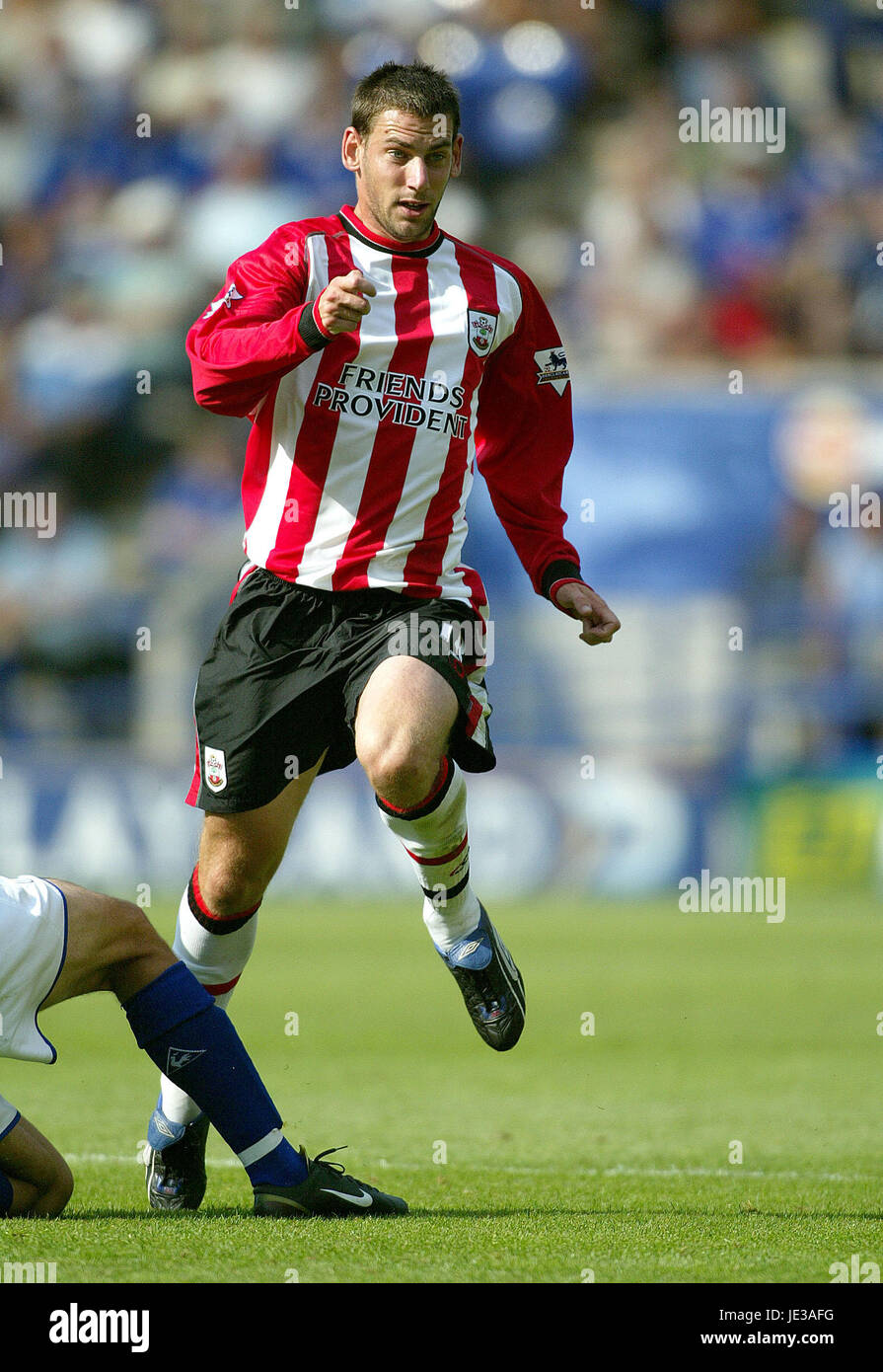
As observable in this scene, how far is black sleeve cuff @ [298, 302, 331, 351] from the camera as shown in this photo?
3947 millimetres

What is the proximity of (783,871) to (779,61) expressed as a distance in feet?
29.1

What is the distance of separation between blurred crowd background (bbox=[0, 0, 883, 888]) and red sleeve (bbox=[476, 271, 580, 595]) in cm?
801

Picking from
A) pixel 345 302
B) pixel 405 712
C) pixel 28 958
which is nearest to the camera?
pixel 28 958

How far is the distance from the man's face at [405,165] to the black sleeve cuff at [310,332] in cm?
57

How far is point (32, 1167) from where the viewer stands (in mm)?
3844

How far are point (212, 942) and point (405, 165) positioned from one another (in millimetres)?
2057

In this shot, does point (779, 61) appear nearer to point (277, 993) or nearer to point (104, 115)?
point (104, 115)

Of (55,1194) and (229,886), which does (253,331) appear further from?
(55,1194)

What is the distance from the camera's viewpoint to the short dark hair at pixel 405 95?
4.34 meters

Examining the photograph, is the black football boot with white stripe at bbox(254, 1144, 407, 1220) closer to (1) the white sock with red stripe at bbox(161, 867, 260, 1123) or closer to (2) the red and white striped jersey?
(1) the white sock with red stripe at bbox(161, 867, 260, 1123)

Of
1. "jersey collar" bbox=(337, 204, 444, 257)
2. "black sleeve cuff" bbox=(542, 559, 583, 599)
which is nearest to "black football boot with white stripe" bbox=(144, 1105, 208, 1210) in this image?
"black sleeve cuff" bbox=(542, 559, 583, 599)

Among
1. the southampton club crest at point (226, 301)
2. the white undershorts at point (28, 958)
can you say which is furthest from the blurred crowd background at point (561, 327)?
the white undershorts at point (28, 958)

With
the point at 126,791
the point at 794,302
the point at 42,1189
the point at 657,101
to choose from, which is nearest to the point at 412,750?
the point at 42,1189

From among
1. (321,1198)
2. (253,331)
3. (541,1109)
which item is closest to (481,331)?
(253,331)
